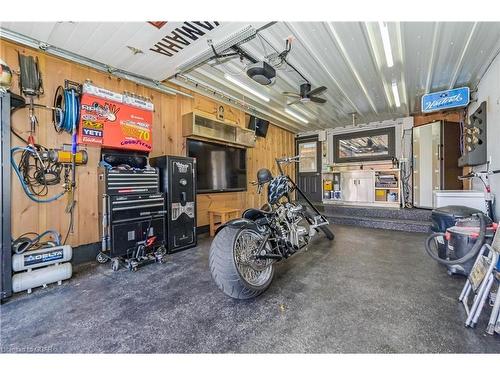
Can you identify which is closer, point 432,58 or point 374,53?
point 374,53

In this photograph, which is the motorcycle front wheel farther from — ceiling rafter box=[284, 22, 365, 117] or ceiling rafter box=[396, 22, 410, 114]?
ceiling rafter box=[396, 22, 410, 114]

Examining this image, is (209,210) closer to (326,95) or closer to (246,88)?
(246,88)

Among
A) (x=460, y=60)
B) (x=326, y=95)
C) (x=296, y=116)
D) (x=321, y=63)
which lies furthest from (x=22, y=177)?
(x=460, y=60)

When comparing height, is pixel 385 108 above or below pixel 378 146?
above

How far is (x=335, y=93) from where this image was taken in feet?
14.6

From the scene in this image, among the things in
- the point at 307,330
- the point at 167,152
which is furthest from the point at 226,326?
the point at 167,152

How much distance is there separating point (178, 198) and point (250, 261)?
186 centimetres

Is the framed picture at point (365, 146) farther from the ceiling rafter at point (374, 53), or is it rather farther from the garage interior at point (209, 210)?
the ceiling rafter at point (374, 53)

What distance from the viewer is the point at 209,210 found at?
440 cm

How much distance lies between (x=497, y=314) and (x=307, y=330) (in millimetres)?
1245

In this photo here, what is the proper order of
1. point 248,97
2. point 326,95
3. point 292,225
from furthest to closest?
point 248,97
point 326,95
point 292,225

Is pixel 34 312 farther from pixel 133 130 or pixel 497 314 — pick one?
pixel 497 314

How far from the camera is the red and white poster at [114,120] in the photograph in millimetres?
2715
